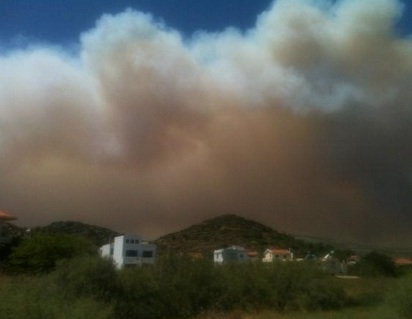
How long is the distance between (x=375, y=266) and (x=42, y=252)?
37.5m

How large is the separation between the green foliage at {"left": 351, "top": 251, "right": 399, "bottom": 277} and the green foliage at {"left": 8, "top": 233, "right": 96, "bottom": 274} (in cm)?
3155

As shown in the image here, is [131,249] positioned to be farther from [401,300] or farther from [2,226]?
[401,300]

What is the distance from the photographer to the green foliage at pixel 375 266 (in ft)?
214

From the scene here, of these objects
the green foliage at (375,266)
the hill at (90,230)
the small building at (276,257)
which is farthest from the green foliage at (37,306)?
the hill at (90,230)

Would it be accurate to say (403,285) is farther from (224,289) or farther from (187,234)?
(187,234)

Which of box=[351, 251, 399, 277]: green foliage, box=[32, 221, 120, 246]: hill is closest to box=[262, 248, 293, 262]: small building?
box=[351, 251, 399, 277]: green foliage

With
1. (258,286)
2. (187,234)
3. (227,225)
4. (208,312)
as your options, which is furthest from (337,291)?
(227,225)

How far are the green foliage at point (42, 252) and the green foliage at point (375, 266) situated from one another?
31546mm

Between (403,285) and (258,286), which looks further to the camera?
(258,286)

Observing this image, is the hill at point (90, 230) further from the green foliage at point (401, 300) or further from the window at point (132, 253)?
the green foliage at point (401, 300)

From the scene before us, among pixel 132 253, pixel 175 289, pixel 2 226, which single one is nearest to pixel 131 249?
pixel 132 253

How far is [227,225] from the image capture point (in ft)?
477

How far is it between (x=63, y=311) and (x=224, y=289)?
19.7 meters

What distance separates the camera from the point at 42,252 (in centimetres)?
5347
